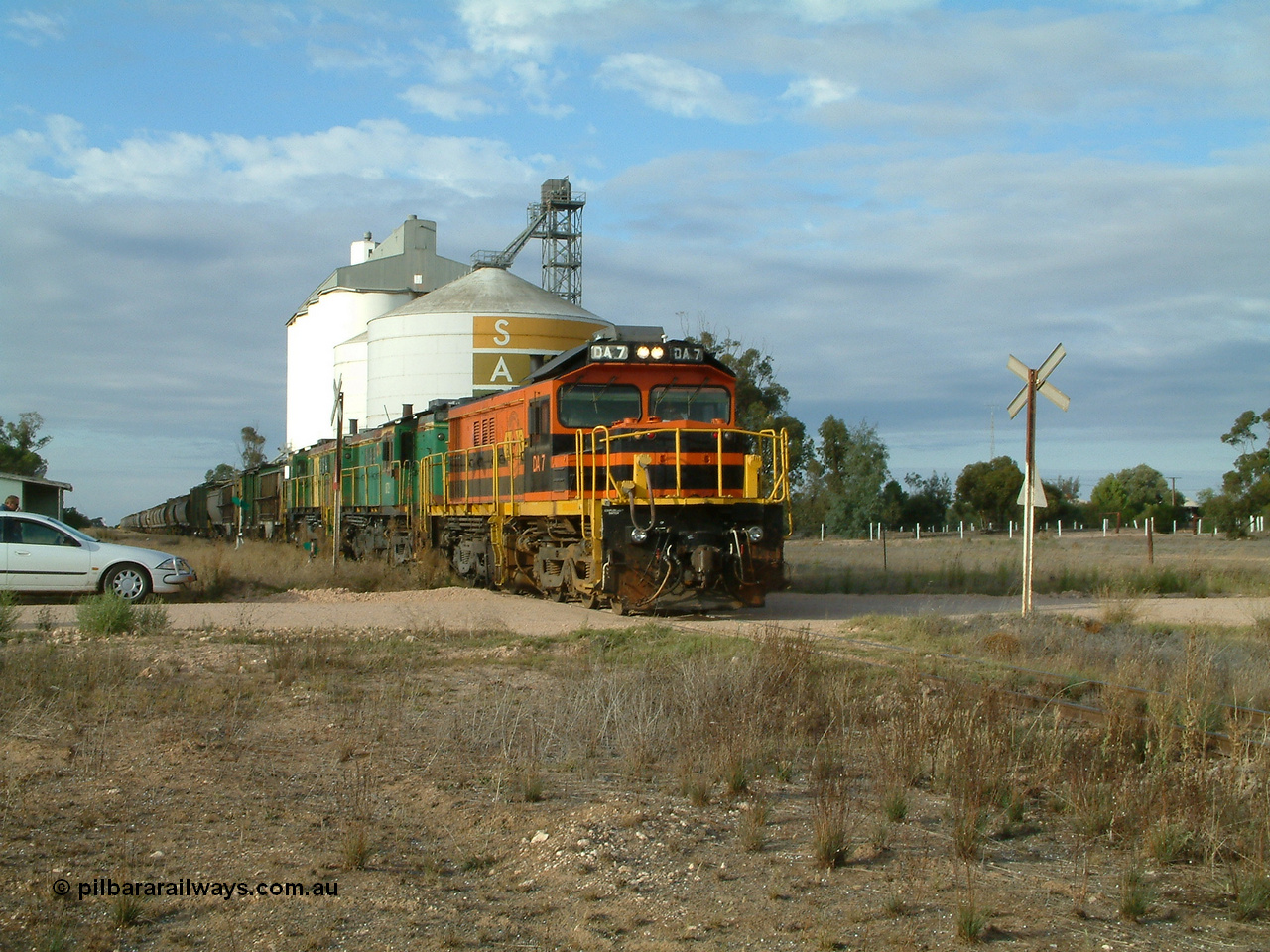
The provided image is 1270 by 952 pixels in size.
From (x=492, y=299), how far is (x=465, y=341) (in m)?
2.21

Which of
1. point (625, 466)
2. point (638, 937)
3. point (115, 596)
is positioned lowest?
point (638, 937)

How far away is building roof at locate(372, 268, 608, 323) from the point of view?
43.2 metres

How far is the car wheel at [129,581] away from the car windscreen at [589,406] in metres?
7.29

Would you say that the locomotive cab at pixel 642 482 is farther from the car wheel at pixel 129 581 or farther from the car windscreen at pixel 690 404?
the car wheel at pixel 129 581

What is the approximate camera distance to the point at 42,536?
16.9 meters

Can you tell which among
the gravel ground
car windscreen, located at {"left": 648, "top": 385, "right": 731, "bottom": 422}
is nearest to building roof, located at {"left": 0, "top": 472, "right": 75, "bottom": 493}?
the gravel ground

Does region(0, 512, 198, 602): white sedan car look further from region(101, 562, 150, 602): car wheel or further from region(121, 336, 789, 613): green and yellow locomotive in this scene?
region(121, 336, 789, 613): green and yellow locomotive

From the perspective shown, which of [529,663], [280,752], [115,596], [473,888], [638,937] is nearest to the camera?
[638,937]

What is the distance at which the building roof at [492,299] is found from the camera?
1700 inches

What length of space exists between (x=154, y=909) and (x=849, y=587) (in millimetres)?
19807

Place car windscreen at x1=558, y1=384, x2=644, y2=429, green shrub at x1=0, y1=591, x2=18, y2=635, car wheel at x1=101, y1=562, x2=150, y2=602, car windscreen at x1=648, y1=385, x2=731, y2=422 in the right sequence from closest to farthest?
green shrub at x1=0, y1=591, x2=18, y2=635 < car windscreen at x1=558, y1=384, x2=644, y2=429 < car windscreen at x1=648, y1=385, x2=731, y2=422 < car wheel at x1=101, y1=562, x2=150, y2=602

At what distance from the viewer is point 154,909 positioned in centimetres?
474

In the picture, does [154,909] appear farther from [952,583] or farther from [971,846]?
[952,583]

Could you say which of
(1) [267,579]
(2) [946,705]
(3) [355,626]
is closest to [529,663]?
(3) [355,626]
